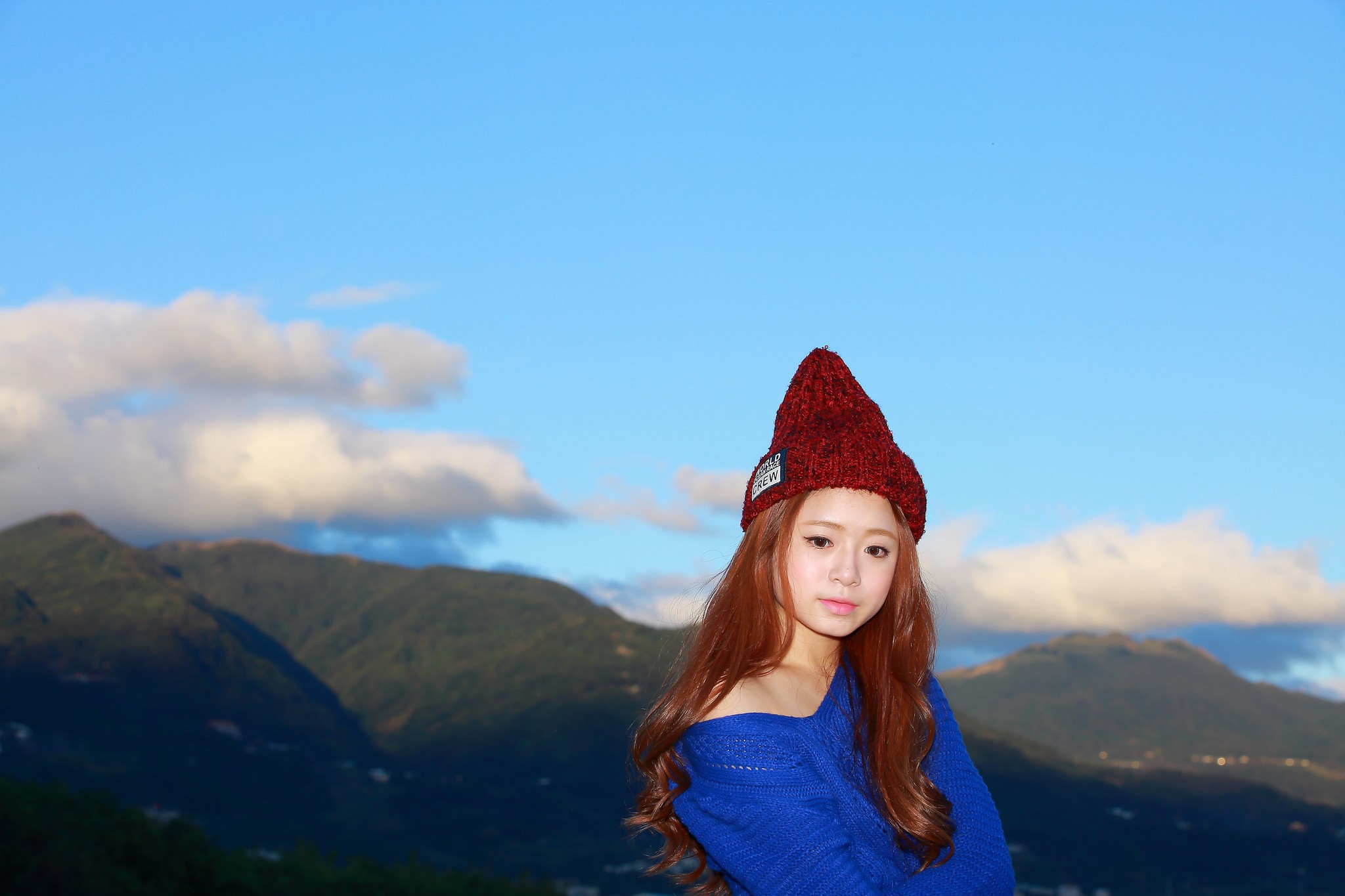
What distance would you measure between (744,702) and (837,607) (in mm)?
354

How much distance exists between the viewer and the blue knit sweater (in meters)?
3.10

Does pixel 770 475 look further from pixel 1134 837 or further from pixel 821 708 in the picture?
pixel 1134 837

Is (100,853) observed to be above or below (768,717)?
below

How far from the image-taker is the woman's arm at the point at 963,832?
10.5 ft

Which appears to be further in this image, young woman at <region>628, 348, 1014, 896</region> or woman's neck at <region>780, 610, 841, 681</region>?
woman's neck at <region>780, 610, 841, 681</region>

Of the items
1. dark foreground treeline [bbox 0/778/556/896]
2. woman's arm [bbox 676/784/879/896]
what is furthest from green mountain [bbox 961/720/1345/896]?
woman's arm [bbox 676/784/879/896]

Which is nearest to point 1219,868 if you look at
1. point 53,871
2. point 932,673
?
point 53,871

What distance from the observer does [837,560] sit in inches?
135

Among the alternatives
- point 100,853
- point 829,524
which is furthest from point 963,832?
point 100,853

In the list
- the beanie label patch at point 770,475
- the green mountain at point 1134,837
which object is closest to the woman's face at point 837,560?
the beanie label patch at point 770,475

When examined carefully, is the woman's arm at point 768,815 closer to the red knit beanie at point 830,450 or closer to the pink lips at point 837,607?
the pink lips at point 837,607

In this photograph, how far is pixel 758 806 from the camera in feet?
10.5

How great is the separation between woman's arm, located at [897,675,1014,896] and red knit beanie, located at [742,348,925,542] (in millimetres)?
578

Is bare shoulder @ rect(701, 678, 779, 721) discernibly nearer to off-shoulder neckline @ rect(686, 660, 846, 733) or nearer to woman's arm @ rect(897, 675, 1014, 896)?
off-shoulder neckline @ rect(686, 660, 846, 733)
